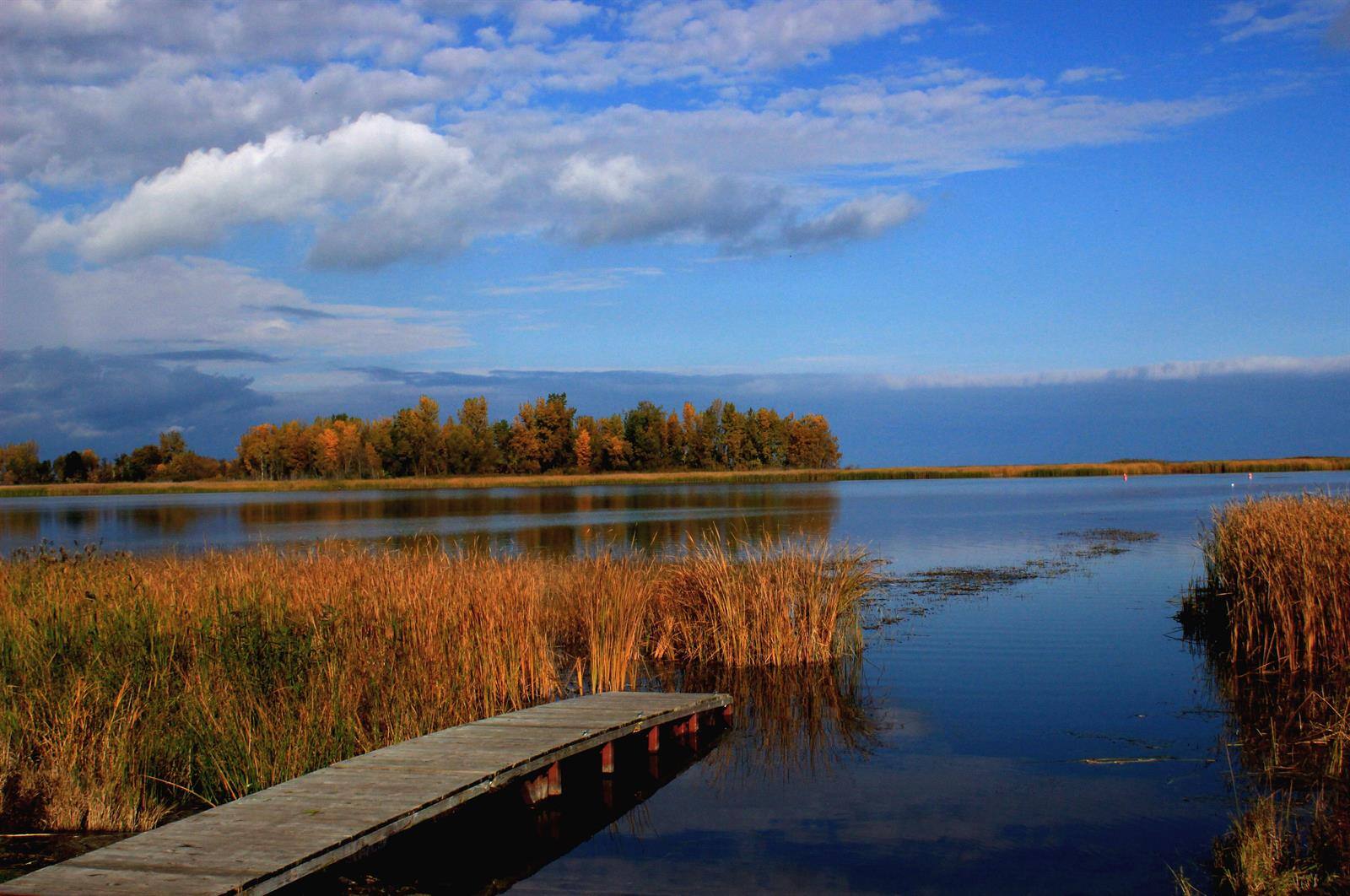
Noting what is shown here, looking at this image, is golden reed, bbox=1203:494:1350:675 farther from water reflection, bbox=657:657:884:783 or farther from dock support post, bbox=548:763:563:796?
dock support post, bbox=548:763:563:796

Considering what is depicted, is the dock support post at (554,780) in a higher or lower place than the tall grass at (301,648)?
lower

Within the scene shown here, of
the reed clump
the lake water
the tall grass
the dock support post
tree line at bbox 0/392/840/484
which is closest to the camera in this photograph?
the lake water

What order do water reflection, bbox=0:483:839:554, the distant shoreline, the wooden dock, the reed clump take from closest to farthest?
the wooden dock
the reed clump
water reflection, bbox=0:483:839:554
the distant shoreline

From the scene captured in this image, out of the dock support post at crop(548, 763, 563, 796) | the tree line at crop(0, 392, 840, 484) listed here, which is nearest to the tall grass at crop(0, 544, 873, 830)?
the dock support post at crop(548, 763, 563, 796)

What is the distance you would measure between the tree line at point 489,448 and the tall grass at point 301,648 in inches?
3649

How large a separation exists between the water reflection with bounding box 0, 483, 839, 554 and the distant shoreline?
53.4 ft

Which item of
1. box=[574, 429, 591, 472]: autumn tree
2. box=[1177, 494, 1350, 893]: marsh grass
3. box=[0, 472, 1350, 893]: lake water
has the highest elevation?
box=[574, 429, 591, 472]: autumn tree

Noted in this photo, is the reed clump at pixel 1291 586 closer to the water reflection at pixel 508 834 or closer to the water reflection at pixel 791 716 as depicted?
the water reflection at pixel 791 716

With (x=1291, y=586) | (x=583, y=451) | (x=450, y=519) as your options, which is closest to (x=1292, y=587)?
(x=1291, y=586)

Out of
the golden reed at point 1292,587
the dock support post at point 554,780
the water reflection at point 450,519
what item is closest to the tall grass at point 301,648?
the dock support post at point 554,780

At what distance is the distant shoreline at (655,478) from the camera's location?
8856 cm

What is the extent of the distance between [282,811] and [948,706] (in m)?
7.28

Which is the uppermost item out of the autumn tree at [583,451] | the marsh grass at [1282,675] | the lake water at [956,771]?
the autumn tree at [583,451]

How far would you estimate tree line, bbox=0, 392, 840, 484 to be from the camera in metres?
107
